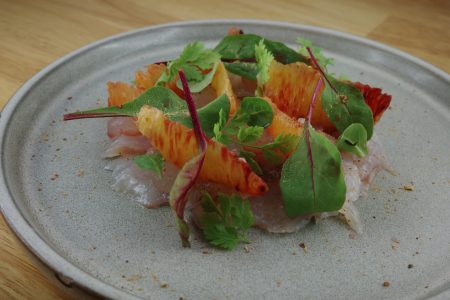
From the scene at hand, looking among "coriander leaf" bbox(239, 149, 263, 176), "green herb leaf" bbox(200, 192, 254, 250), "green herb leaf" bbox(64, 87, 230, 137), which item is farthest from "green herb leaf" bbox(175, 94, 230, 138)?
"green herb leaf" bbox(200, 192, 254, 250)

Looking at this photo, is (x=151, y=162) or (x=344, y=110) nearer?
(x=151, y=162)

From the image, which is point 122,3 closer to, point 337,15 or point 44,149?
point 337,15

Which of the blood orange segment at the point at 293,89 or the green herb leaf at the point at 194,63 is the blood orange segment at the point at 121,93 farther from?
the blood orange segment at the point at 293,89

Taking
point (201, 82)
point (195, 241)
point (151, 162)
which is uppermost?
point (201, 82)

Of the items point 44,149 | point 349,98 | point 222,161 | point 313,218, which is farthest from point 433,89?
point 44,149

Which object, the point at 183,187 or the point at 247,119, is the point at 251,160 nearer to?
the point at 247,119

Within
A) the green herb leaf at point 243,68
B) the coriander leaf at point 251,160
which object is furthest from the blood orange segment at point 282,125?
the green herb leaf at point 243,68

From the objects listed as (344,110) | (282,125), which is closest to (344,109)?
(344,110)
